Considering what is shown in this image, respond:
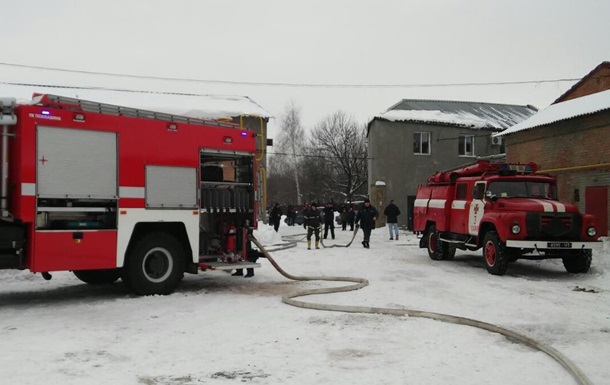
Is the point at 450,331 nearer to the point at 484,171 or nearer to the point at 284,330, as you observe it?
the point at 284,330


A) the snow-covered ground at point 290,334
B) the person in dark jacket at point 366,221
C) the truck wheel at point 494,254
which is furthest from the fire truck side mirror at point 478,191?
the person in dark jacket at point 366,221

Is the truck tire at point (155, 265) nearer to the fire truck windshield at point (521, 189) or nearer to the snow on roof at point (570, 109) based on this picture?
the fire truck windshield at point (521, 189)

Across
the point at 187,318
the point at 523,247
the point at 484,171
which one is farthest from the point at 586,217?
the point at 187,318

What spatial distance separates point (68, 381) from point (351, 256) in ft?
40.8

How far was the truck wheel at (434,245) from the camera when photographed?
16109 millimetres

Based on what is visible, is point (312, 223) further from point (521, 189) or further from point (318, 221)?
point (521, 189)

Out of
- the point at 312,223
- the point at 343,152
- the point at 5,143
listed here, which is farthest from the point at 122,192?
the point at 343,152

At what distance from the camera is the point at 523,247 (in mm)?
11992

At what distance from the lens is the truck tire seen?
30.8ft

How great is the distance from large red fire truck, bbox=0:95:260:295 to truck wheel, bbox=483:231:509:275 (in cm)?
548

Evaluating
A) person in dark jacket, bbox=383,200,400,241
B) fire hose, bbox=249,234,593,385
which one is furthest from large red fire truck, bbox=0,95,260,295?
person in dark jacket, bbox=383,200,400,241

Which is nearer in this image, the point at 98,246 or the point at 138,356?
the point at 138,356

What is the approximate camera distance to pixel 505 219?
12398mm

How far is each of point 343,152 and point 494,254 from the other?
51747mm
